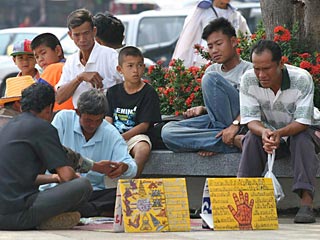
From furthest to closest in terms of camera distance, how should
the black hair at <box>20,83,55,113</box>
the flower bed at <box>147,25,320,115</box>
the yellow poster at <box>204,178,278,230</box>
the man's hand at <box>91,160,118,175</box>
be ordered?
the flower bed at <box>147,25,320,115</box>, the man's hand at <box>91,160,118,175</box>, the yellow poster at <box>204,178,278,230</box>, the black hair at <box>20,83,55,113</box>

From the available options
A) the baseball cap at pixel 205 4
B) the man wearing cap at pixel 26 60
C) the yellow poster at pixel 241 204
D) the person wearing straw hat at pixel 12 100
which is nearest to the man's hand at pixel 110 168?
the yellow poster at pixel 241 204

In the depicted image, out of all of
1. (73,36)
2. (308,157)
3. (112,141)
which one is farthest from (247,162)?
(73,36)

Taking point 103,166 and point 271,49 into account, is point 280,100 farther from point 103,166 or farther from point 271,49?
point 103,166

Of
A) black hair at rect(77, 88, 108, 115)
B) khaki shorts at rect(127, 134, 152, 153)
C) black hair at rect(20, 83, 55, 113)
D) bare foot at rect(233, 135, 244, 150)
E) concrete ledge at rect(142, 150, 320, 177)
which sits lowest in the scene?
concrete ledge at rect(142, 150, 320, 177)

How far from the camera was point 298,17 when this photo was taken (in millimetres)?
11023

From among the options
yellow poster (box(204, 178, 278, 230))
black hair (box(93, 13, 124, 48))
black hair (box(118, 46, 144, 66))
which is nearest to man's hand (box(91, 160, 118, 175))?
yellow poster (box(204, 178, 278, 230))

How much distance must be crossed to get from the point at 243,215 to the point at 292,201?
5.18ft

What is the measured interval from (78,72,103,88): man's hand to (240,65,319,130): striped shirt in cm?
166

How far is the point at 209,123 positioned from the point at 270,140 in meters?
1.06

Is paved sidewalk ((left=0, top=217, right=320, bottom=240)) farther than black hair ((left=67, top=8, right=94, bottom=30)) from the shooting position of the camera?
No

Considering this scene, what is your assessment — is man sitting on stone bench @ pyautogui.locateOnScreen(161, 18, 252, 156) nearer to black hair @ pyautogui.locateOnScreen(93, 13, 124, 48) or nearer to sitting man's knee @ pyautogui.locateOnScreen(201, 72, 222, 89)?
sitting man's knee @ pyautogui.locateOnScreen(201, 72, 222, 89)

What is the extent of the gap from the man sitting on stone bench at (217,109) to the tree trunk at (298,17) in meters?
1.01

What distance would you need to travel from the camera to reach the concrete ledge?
9.80 metres

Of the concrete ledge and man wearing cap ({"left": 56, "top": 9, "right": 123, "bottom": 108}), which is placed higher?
man wearing cap ({"left": 56, "top": 9, "right": 123, "bottom": 108})
